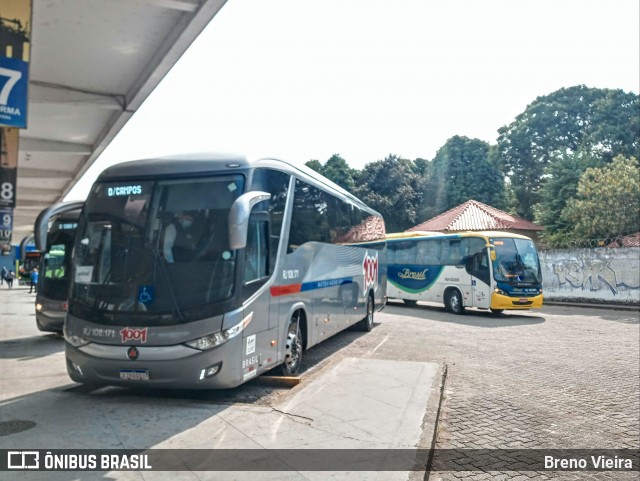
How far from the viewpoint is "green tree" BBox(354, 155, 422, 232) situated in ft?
161

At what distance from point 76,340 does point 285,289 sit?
9.51ft

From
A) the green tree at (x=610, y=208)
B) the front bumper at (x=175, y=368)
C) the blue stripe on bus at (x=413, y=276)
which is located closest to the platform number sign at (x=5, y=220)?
the front bumper at (x=175, y=368)

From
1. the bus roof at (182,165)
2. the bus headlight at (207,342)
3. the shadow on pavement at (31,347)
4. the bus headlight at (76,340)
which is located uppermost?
the bus roof at (182,165)

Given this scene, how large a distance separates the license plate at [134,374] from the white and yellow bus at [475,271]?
1419cm

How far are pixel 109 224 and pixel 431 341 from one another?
28.1 ft

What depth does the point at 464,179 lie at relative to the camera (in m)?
49.6

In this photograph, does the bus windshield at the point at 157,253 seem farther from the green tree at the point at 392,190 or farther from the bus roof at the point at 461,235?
the green tree at the point at 392,190

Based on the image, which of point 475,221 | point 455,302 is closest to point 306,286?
point 455,302

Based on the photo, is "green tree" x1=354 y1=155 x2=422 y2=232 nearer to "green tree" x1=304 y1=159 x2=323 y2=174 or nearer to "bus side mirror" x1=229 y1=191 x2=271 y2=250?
"green tree" x1=304 y1=159 x2=323 y2=174

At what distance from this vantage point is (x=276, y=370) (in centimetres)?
850

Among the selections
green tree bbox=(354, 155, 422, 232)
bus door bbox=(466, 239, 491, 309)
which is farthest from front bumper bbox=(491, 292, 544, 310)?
green tree bbox=(354, 155, 422, 232)

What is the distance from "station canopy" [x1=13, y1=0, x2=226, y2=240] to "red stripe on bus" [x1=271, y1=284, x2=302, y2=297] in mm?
4674

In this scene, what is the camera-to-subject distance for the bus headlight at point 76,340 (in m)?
6.73

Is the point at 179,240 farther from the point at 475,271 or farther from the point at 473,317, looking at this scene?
the point at 473,317
